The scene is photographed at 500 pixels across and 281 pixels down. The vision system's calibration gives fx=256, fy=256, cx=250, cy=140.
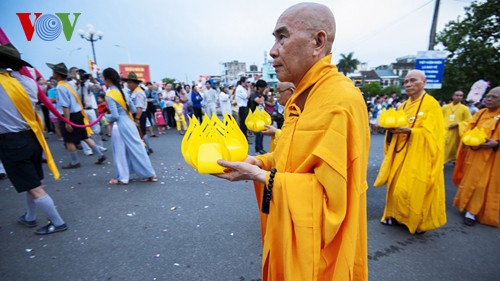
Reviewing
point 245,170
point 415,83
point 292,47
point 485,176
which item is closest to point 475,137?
point 485,176

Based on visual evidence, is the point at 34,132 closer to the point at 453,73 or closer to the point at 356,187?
the point at 356,187

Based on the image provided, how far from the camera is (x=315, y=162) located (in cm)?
111

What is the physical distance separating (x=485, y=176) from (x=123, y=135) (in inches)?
229

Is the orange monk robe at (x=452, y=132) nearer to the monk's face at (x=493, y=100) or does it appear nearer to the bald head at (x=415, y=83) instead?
the monk's face at (x=493, y=100)

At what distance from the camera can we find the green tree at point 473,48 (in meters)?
15.0

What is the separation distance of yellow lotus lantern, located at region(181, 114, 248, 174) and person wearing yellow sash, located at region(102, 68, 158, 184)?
149 inches

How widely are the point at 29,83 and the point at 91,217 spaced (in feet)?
6.21

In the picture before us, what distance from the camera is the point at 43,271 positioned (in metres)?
2.51

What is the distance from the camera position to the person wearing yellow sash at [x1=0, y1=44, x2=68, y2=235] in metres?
2.84

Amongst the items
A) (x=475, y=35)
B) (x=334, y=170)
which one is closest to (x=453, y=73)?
(x=475, y=35)

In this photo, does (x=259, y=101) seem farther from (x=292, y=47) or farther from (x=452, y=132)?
(x=292, y=47)

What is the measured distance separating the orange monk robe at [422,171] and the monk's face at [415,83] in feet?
0.36

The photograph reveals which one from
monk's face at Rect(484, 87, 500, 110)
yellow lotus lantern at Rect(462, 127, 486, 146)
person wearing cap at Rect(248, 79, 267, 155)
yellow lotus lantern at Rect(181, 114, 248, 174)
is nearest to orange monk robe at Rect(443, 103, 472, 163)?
monk's face at Rect(484, 87, 500, 110)

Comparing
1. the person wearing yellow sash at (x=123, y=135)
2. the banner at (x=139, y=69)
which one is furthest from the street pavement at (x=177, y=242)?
the banner at (x=139, y=69)
